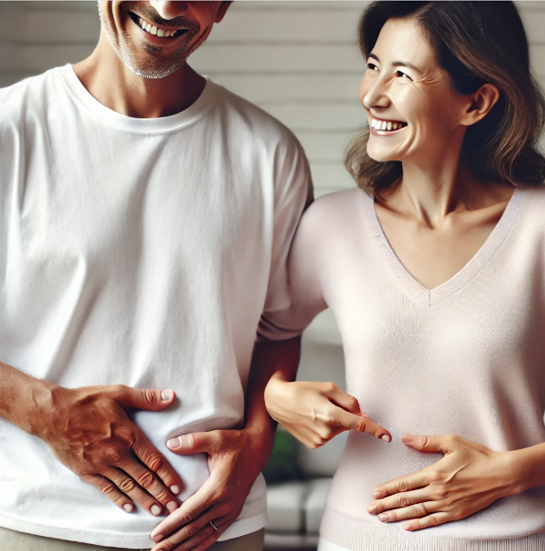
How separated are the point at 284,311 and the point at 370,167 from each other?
1.04ft

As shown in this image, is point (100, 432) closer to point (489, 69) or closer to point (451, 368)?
point (451, 368)

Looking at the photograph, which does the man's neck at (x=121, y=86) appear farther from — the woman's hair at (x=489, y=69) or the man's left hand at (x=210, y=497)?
the man's left hand at (x=210, y=497)

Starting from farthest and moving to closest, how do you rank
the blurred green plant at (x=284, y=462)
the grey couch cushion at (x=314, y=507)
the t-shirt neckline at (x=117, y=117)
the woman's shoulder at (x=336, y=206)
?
the blurred green plant at (x=284, y=462) → the grey couch cushion at (x=314, y=507) → the woman's shoulder at (x=336, y=206) → the t-shirt neckline at (x=117, y=117)

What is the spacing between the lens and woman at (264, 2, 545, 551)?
1.19 meters

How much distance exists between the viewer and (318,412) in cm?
119

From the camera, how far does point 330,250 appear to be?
1313mm

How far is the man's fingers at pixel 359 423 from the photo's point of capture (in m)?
1.17

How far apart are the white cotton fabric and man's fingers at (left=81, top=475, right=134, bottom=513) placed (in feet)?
1.15

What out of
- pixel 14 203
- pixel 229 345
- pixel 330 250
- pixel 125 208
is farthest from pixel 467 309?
pixel 14 203

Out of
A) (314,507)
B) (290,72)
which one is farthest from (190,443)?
(290,72)

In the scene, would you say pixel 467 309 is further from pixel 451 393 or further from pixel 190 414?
pixel 190 414

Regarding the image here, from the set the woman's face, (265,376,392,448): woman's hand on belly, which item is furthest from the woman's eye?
(265,376,392,448): woman's hand on belly

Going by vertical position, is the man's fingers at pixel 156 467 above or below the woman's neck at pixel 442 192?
below

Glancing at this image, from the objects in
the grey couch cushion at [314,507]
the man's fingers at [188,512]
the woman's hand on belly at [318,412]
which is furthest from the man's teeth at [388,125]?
the grey couch cushion at [314,507]
